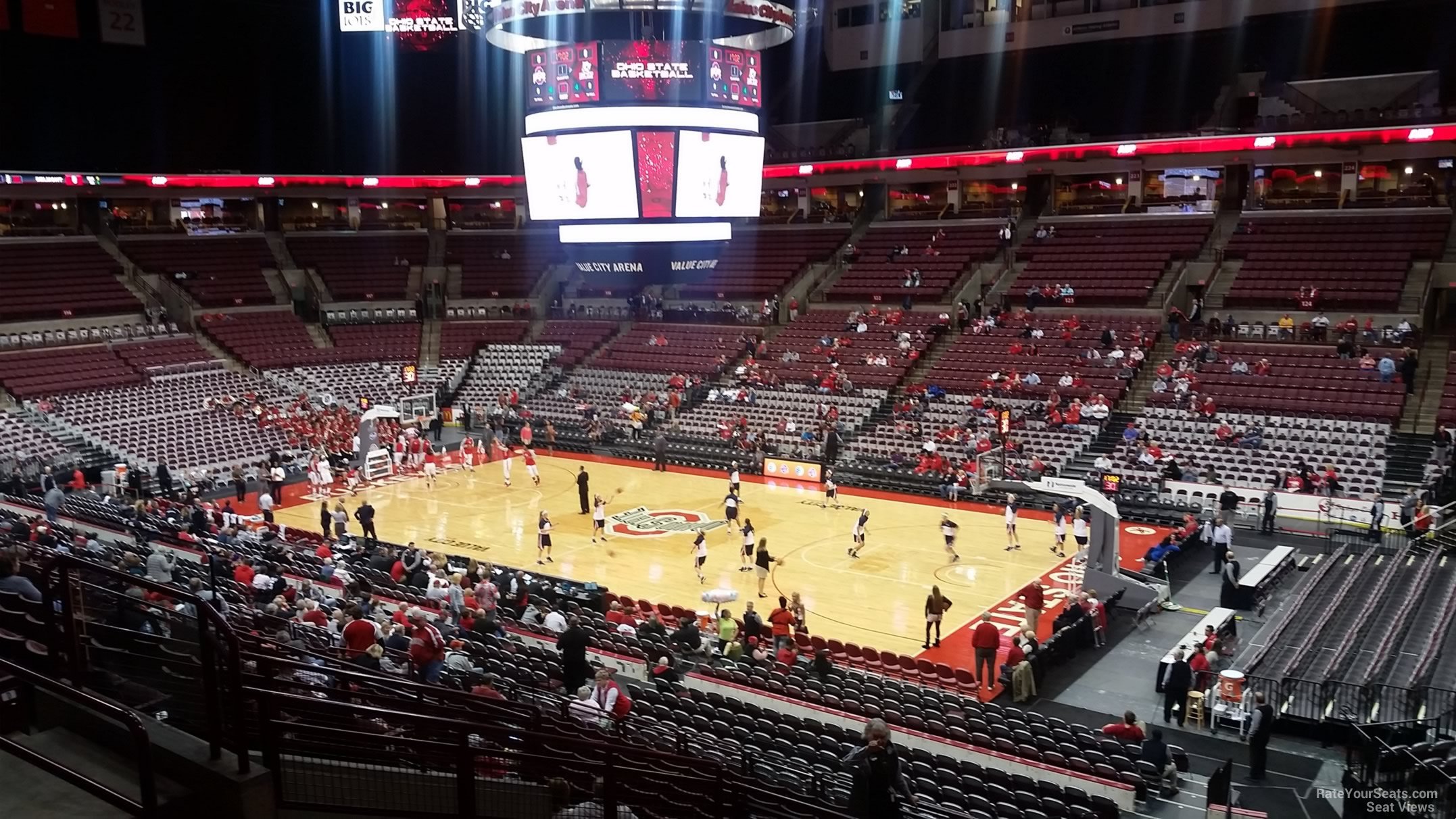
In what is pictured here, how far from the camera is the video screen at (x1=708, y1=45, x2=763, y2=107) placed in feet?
70.9

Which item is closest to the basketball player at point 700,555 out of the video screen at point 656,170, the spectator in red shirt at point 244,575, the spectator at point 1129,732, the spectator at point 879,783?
the video screen at point 656,170

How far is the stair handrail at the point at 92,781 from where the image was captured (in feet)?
11.6

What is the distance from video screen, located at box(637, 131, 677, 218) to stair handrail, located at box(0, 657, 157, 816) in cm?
1869

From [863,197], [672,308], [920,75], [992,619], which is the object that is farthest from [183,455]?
[920,75]

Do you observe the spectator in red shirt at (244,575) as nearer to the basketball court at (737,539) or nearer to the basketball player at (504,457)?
the basketball court at (737,539)

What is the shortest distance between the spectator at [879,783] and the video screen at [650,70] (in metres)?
16.3

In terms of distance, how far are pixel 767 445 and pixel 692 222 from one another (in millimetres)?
11544

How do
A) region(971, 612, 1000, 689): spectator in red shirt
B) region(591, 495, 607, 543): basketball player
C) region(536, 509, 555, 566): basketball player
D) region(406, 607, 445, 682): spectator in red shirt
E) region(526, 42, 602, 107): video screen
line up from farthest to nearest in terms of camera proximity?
region(591, 495, 607, 543): basketball player → region(536, 509, 555, 566): basketball player → region(526, 42, 602, 107): video screen → region(971, 612, 1000, 689): spectator in red shirt → region(406, 607, 445, 682): spectator in red shirt

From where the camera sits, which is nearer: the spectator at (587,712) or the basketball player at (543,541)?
the spectator at (587,712)

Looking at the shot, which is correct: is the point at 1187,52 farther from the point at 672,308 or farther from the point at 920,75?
the point at 672,308

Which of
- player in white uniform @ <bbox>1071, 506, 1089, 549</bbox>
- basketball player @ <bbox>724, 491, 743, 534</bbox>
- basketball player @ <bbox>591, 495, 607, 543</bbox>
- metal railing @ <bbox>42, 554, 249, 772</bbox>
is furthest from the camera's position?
basketball player @ <bbox>724, 491, 743, 534</bbox>

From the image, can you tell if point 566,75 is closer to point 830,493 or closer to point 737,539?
point 737,539

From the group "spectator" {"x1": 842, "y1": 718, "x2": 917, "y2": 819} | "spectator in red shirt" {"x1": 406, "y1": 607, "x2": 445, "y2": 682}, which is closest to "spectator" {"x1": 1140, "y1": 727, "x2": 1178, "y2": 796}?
"spectator" {"x1": 842, "y1": 718, "x2": 917, "y2": 819}

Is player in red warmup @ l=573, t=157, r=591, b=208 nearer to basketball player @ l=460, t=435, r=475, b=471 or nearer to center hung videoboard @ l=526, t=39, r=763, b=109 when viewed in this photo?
center hung videoboard @ l=526, t=39, r=763, b=109
